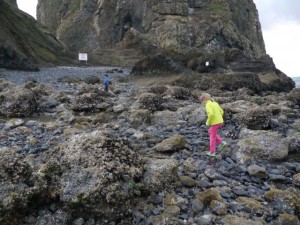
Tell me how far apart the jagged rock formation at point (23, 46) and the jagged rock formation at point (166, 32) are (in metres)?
11.4

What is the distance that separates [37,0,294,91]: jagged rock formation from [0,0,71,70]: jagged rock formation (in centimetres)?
1143

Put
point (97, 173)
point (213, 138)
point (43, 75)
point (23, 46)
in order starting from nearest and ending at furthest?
point (97, 173) → point (213, 138) → point (43, 75) → point (23, 46)

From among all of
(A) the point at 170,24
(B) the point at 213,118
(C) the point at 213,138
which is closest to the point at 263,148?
(C) the point at 213,138

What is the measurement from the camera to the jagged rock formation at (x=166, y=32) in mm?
49562

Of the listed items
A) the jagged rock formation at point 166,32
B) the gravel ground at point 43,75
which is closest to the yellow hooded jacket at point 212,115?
the gravel ground at point 43,75

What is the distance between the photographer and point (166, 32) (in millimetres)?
97312

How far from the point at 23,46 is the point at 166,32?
52484 mm

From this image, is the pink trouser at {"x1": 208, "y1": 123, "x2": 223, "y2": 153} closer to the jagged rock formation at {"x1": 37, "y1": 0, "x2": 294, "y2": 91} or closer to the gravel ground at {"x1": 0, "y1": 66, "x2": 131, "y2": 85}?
the gravel ground at {"x1": 0, "y1": 66, "x2": 131, "y2": 85}

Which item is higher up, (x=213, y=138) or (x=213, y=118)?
(x=213, y=118)

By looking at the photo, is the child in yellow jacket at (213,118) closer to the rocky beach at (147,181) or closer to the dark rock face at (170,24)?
the rocky beach at (147,181)

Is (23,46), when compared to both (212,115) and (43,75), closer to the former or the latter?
(43,75)

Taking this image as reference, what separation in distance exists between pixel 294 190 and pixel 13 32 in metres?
52.9

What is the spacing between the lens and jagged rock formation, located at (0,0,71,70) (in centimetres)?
4369

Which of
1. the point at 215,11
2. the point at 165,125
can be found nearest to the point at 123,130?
the point at 165,125
